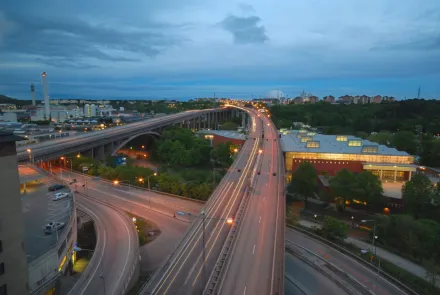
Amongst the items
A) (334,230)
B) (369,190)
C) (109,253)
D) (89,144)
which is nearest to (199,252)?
(109,253)

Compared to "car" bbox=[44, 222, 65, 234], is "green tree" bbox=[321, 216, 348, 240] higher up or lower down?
lower down

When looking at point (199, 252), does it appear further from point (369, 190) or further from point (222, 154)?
point (222, 154)

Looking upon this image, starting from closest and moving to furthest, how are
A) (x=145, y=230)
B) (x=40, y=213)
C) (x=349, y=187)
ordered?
(x=40, y=213) < (x=145, y=230) < (x=349, y=187)

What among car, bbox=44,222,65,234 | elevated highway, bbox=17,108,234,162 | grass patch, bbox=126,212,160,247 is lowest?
grass patch, bbox=126,212,160,247

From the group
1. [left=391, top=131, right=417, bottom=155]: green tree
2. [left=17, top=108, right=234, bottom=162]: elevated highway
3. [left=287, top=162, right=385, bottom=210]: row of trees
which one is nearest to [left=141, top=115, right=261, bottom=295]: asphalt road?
[left=287, top=162, right=385, bottom=210]: row of trees

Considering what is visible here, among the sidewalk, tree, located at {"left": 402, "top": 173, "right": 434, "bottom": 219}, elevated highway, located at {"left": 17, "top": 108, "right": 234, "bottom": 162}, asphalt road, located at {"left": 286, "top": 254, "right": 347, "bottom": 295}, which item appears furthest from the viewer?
elevated highway, located at {"left": 17, "top": 108, "right": 234, "bottom": 162}

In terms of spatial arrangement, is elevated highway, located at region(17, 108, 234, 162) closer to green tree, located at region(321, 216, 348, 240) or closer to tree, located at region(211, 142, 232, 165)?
tree, located at region(211, 142, 232, 165)
